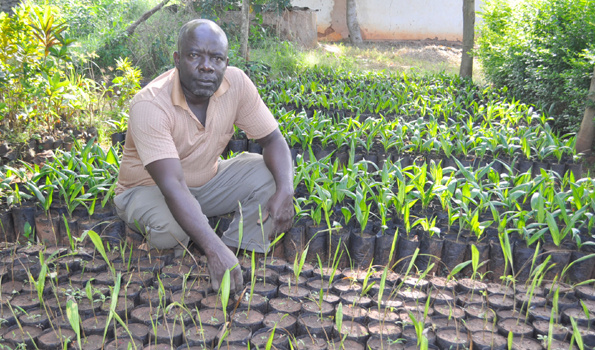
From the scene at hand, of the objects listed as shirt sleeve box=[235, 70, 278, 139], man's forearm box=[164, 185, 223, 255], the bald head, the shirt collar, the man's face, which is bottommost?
man's forearm box=[164, 185, 223, 255]

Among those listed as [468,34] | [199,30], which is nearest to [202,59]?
[199,30]

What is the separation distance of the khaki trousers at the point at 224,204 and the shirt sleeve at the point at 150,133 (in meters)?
0.37

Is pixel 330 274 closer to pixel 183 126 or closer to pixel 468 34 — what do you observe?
pixel 183 126

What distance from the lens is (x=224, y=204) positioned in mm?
2791

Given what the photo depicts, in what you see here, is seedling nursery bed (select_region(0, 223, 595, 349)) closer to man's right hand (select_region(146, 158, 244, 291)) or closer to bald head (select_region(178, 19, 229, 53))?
man's right hand (select_region(146, 158, 244, 291))

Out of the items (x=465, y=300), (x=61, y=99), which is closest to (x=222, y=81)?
(x=465, y=300)

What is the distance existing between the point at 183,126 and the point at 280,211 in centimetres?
63

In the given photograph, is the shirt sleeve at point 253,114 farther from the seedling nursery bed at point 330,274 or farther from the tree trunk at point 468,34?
the tree trunk at point 468,34

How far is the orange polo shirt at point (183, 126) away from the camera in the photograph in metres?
2.22

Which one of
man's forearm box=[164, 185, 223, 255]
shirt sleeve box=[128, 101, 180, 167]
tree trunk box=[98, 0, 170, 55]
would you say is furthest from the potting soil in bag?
tree trunk box=[98, 0, 170, 55]

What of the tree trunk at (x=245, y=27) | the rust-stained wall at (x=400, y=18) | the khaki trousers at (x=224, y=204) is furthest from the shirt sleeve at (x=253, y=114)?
the rust-stained wall at (x=400, y=18)

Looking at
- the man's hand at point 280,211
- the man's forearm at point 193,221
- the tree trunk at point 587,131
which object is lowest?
the tree trunk at point 587,131

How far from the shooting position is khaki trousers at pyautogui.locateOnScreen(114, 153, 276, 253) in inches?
97.9

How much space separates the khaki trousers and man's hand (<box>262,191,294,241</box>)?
0.07 metres
